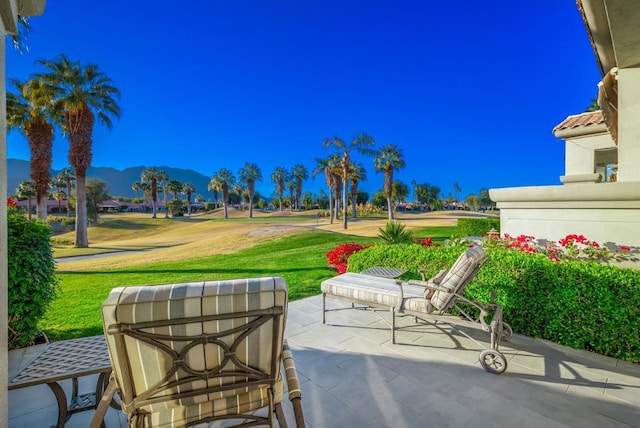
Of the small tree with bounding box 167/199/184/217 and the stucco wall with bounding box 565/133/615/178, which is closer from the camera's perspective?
the stucco wall with bounding box 565/133/615/178

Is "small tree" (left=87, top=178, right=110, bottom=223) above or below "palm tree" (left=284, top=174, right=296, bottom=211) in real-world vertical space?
below

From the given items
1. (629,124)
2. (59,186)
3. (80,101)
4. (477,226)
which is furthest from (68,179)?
→ (629,124)

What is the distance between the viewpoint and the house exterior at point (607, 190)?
3725 millimetres

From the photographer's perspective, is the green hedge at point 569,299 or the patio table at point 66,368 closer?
the patio table at point 66,368

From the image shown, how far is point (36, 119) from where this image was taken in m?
18.6

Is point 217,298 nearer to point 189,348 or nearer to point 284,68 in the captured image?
point 189,348

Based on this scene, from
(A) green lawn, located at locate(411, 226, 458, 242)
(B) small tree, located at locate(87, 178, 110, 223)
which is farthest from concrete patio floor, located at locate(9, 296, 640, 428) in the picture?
(B) small tree, located at locate(87, 178, 110, 223)

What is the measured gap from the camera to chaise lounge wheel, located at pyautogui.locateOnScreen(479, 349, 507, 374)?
2.90m

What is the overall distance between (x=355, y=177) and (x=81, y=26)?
31079 millimetres

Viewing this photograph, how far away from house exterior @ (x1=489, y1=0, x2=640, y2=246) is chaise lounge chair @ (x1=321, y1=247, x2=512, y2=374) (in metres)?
1.98

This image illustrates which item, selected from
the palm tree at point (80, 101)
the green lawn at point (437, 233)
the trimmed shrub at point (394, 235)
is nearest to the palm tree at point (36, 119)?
the palm tree at point (80, 101)

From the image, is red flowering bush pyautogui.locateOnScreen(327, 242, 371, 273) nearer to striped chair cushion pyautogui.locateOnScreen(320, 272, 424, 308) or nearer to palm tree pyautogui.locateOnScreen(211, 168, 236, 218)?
striped chair cushion pyautogui.locateOnScreen(320, 272, 424, 308)

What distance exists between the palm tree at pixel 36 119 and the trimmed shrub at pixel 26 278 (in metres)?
20.8

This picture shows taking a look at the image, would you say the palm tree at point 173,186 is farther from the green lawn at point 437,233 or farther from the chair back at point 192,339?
the chair back at point 192,339
